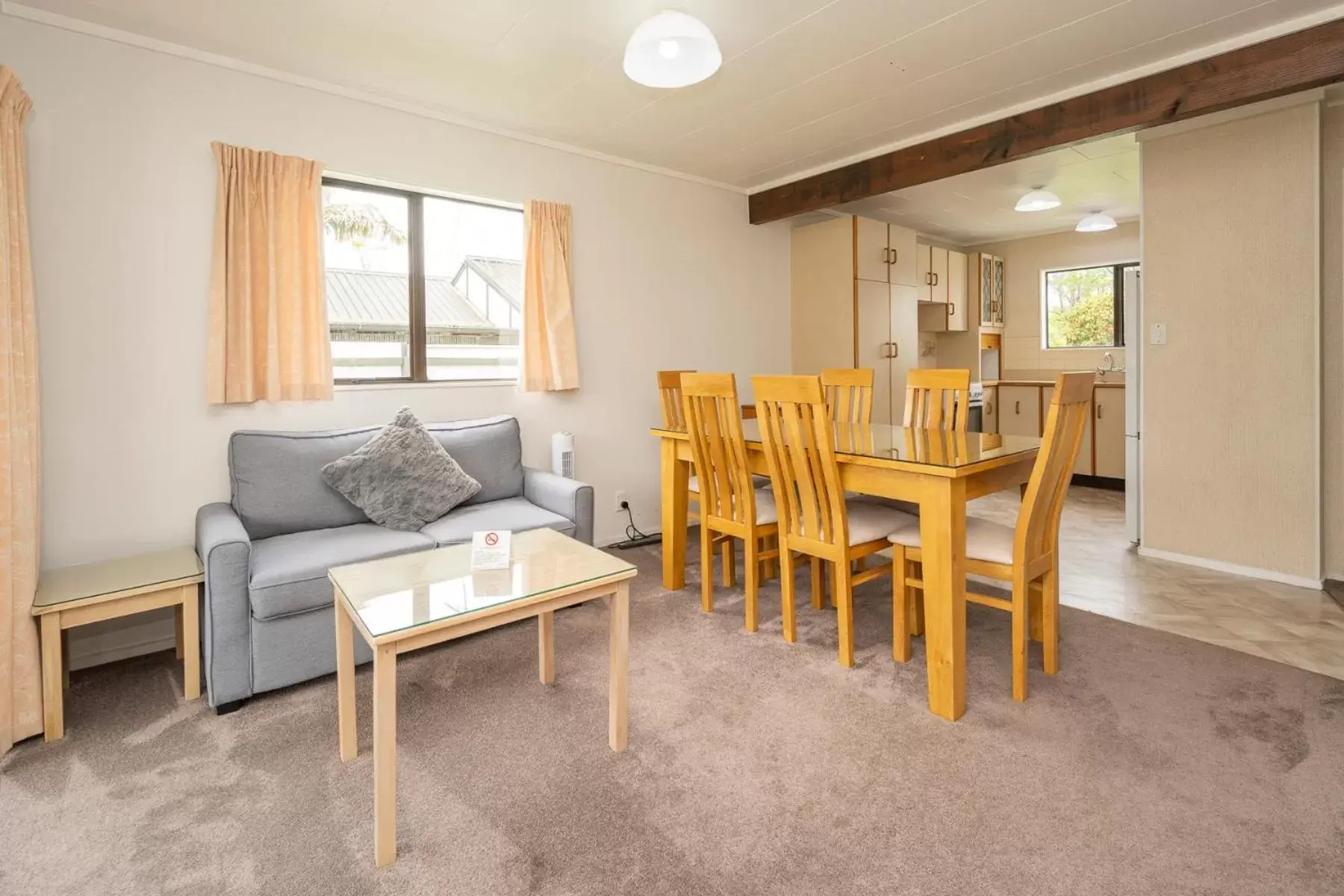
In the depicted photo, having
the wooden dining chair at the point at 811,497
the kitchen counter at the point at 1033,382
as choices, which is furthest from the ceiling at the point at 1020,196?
the wooden dining chair at the point at 811,497

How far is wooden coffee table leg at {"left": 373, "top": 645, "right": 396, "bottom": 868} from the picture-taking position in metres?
1.51

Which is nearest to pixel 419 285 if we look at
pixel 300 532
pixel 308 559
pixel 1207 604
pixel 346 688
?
pixel 300 532

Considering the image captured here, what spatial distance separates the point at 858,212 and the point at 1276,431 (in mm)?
3205

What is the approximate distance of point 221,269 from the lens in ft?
9.16

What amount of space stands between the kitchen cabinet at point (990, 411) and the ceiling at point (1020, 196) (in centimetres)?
152

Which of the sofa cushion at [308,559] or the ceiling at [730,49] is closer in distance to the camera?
the sofa cushion at [308,559]

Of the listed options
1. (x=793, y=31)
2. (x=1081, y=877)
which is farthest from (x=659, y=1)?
(x=1081, y=877)

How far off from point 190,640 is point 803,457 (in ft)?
7.36

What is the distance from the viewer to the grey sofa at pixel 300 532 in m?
2.20

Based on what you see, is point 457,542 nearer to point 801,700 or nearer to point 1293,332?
point 801,700

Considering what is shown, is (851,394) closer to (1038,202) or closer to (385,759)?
(1038,202)

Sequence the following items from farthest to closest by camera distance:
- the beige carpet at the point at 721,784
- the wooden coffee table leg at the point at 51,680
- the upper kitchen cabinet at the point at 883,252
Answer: the upper kitchen cabinet at the point at 883,252 < the wooden coffee table leg at the point at 51,680 < the beige carpet at the point at 721,784

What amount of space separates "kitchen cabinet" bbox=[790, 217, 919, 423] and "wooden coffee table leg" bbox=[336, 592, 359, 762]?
394 cm

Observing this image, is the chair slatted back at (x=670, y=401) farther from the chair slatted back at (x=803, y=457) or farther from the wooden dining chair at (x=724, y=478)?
the chair slatted back at (x=803, y=457)
